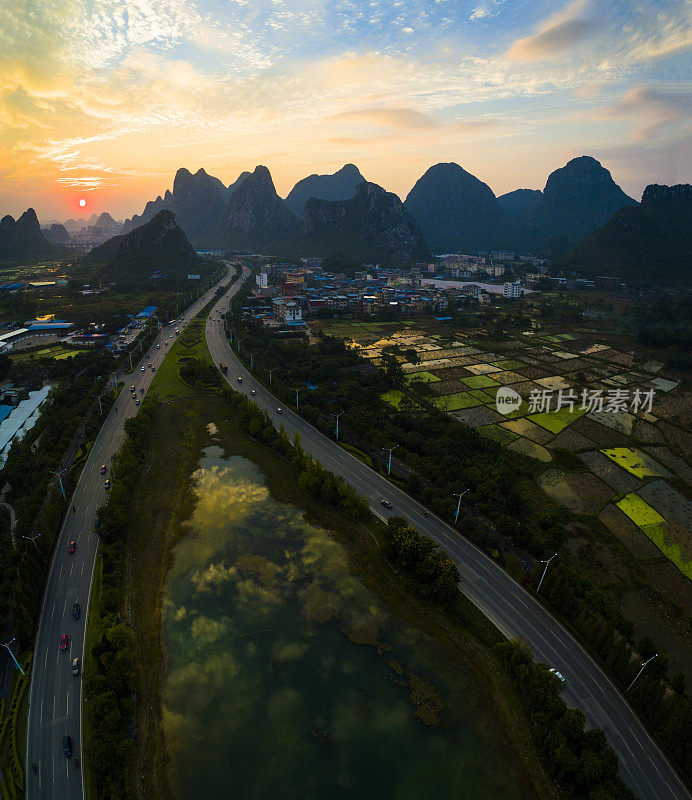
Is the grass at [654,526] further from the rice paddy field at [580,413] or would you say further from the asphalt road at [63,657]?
the asphalt road at [63,657]

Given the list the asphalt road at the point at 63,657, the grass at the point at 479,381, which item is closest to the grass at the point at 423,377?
the grass at the point at 479,381

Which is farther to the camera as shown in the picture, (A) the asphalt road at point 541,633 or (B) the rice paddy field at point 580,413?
(B) the rice paddy field at point 580,413

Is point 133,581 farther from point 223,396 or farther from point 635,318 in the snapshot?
point 635,318

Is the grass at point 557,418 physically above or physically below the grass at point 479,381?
below

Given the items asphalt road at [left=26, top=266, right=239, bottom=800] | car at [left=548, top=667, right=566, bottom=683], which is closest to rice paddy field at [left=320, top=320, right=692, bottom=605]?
car at [left=548, top=667, right=566, bottom=683]

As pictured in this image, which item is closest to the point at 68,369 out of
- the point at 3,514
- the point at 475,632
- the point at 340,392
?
the point at 3,514
